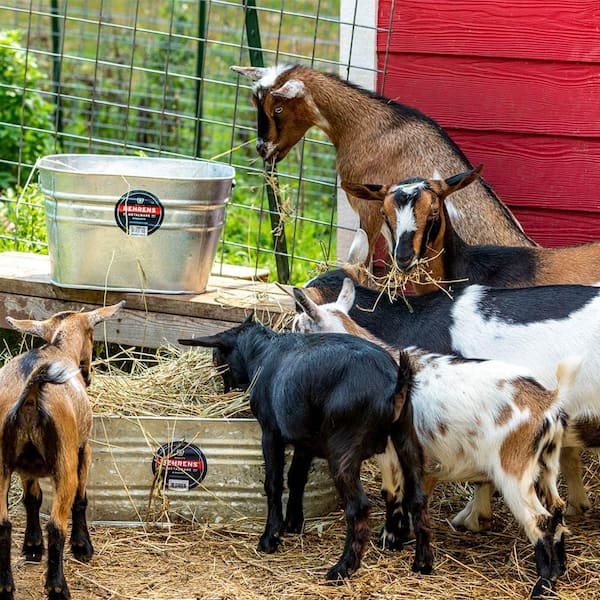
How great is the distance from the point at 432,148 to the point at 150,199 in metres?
1.43

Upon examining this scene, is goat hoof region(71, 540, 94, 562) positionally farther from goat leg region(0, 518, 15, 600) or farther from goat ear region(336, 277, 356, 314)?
goat ear region(336, 277, 356, 314)

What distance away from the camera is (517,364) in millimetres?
4715

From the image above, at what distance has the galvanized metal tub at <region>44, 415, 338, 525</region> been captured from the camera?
16.0 feet

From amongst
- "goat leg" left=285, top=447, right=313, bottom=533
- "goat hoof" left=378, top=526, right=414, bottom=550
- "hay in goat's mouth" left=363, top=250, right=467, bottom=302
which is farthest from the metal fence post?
"goat hoof" left=378, top=526, right=414, bottom=550

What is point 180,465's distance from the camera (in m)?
4.91

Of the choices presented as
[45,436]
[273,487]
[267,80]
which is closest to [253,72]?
[267,80]

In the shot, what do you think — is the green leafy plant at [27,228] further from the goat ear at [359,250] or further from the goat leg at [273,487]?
the goat leg at [273,487]

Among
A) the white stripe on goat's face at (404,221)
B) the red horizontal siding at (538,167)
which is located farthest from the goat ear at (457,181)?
the red horizontal siding at (538,167)

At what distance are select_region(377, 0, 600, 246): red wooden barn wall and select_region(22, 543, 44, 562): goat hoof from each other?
311 centimetres

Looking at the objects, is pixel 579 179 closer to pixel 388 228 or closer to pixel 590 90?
pixel 590 90

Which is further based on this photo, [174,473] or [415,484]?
[174,473]

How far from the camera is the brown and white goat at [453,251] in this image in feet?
17.0

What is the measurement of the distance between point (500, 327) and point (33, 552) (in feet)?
6.59

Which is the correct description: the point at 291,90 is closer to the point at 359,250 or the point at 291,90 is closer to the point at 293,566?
the point at 359,250
